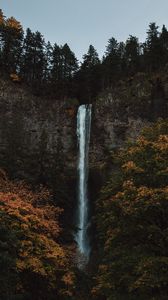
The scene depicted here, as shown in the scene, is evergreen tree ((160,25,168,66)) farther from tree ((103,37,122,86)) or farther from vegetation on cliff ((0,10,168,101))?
tree ((103,37,122,86))

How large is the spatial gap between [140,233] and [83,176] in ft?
92.0

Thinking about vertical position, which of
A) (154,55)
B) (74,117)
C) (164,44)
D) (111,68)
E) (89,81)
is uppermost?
(164,44)

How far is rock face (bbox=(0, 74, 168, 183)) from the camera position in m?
53.0

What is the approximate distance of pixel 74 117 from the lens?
5650cm

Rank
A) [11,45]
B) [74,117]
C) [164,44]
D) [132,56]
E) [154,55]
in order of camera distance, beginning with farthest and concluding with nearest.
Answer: [164,44] < [132,56] < [11,45] < [154,55] < [74,117]

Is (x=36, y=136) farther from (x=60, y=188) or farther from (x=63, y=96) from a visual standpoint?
(x=60, y=188)

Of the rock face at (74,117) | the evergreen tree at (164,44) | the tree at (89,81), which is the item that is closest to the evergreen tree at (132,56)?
the evergreen tree at (164,44)

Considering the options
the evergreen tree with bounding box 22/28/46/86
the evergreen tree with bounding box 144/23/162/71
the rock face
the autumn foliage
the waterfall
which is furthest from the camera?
the evergreen tree with bounding box 22/28/46/86

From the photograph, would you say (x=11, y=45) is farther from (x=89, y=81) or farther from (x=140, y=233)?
(x=140, y=233)

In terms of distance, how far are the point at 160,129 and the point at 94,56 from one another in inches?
1558

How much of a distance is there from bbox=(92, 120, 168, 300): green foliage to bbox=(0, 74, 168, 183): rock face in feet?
87.3

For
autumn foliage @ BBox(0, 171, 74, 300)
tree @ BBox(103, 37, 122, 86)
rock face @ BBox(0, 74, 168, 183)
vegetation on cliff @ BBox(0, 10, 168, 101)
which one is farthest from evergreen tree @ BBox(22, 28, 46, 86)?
autumn foliage @ BBox(0, 171, 74, 300)

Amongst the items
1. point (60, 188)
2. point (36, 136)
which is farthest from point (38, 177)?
point (36, 136)

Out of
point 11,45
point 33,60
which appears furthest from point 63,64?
point 11,45
